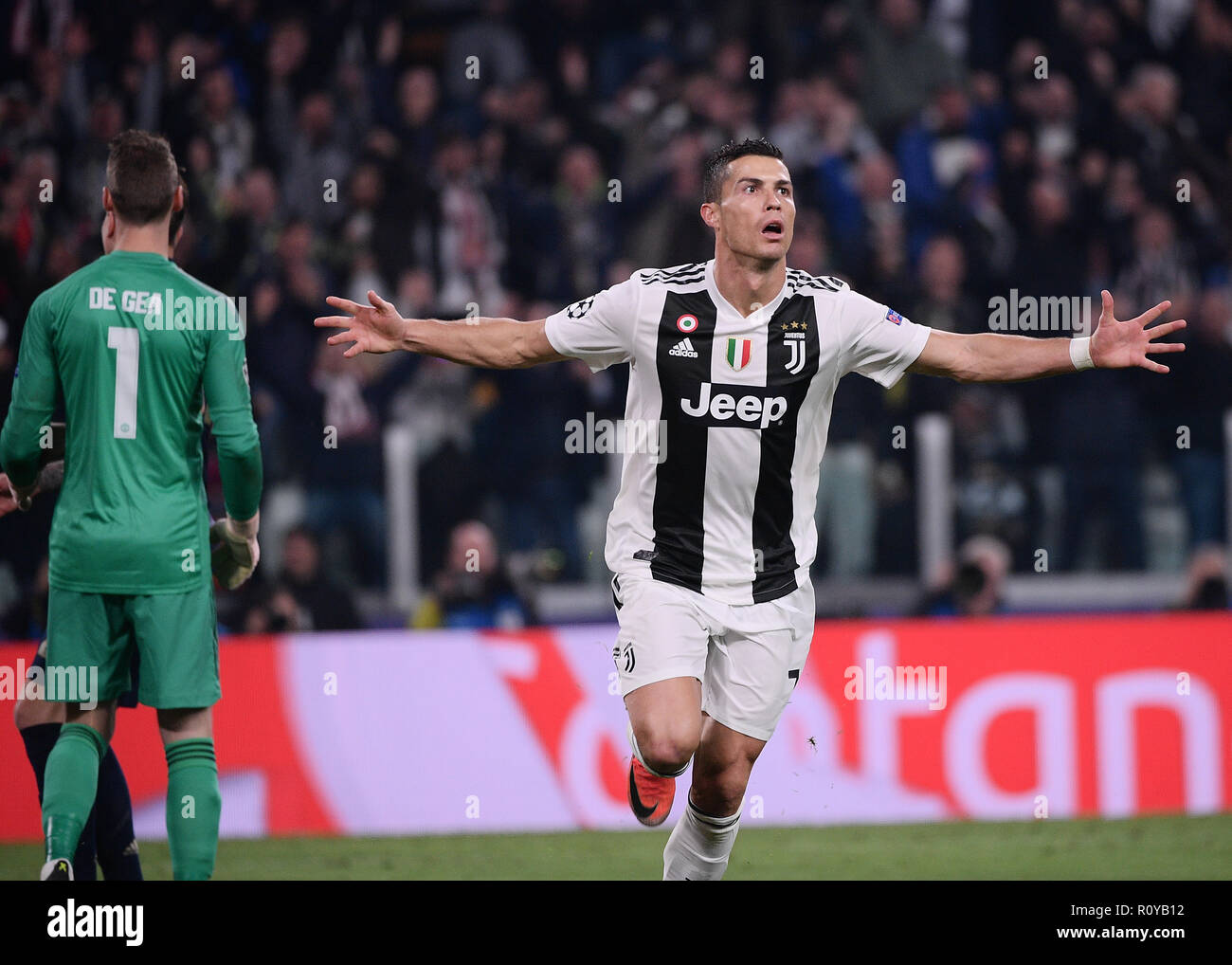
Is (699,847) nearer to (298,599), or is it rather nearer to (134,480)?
(134,480)

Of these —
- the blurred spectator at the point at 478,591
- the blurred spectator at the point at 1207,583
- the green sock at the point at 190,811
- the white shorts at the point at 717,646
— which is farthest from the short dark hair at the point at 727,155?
the blurred spectator at the point at 1207,583

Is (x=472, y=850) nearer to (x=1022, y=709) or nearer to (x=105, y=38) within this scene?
(x=1022, y=709)

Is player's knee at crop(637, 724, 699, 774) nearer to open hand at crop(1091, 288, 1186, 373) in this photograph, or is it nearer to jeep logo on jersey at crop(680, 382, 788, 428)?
jeep logo on jersey at crop(680, 382, 788, 428)

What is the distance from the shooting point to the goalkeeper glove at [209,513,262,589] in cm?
465

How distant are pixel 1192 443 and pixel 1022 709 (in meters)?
2.37

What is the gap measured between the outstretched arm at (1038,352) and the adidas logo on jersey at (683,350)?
692 millimetres

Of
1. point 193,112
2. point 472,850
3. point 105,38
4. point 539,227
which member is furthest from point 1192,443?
point 105,38

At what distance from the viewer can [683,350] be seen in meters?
4.87

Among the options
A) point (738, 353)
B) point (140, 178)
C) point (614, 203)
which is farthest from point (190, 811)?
point (614, 203)

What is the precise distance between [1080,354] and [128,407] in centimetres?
276

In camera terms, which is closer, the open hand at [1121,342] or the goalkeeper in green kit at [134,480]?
the goalkeeper in green kit at [134,480]

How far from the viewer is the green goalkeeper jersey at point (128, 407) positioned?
442 cm

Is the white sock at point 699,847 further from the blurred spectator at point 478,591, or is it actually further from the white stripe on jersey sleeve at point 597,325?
the blurred spectator at point 478,591

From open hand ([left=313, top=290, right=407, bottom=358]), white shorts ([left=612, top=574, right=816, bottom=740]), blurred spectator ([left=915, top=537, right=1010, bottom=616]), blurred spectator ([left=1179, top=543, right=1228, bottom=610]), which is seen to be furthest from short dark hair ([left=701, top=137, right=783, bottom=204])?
blurred spectator ([left=1179, top=543, right=1228, bottom=610])
